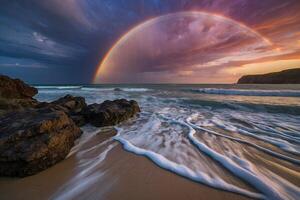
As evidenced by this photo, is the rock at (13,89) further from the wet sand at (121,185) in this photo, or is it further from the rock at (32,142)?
the wet sand at (121,185)

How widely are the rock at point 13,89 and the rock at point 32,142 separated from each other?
5.00m

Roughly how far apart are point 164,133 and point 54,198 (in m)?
3.12

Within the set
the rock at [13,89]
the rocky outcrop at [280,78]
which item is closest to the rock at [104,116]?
the rock at [13,89]

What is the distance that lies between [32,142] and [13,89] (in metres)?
6.89

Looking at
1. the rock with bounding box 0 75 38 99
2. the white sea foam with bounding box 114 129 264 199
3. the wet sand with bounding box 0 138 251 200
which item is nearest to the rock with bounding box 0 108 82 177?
the wet sand with bounding box 0 138 251 200

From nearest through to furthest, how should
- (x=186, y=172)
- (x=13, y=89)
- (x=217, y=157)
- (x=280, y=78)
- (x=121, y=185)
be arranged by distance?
(x=121, y=185) → (x=186, y=172) → (x=217, y=157) → (x=13, y=89) → (x=280, y=78)

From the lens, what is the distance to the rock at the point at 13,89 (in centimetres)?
679

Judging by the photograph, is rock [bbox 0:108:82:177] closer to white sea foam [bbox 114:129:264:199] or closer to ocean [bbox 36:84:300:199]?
ocean [bbox 36:84:300:199]

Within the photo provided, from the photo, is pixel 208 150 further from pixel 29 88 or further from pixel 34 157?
pixel 29 88

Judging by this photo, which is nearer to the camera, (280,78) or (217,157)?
(217,157)

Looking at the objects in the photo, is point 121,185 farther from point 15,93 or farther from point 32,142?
point 15,93

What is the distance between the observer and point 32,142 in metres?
2.50

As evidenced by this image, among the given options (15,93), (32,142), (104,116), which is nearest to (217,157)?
(32,142)

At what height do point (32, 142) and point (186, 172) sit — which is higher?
point (32, 142)
